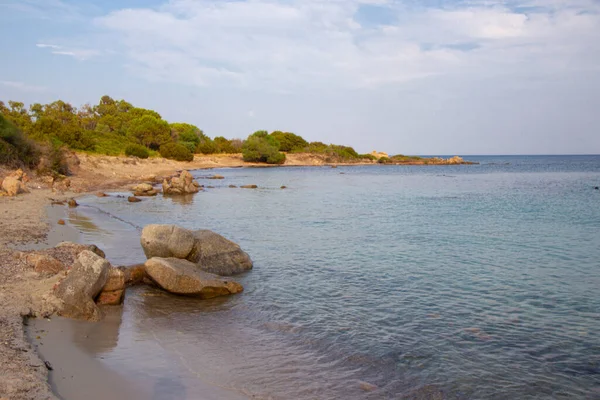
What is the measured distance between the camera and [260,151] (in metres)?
104

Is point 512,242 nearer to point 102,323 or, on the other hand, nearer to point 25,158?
point 102,323

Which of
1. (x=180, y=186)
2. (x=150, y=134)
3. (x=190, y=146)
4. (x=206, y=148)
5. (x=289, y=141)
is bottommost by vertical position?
(x=180, y=186)

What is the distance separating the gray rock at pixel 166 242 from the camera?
14.0 metres

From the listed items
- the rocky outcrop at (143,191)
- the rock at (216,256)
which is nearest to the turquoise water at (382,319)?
the rock at (216,256)

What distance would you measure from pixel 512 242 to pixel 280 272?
10.4 m

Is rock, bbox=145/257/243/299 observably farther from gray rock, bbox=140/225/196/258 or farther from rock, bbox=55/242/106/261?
rock, bbox=55/242/106/261

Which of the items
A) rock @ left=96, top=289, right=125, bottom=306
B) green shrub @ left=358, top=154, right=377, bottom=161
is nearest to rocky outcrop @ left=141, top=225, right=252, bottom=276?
rock @ left=96, top=289, right=125, bottom=306

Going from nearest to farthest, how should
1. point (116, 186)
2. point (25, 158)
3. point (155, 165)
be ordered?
point (25, 158) < point (116, 186) < point (155, 165)

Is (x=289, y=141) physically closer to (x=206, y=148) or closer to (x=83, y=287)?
(x=206, y=148)

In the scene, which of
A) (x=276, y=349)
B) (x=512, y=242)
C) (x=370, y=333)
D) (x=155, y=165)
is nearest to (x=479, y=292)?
(x=370, y=333)

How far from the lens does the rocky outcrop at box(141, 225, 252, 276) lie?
14023 mm

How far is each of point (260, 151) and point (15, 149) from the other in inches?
2789

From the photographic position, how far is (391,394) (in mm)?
7238

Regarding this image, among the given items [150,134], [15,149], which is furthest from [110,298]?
[150,134]
